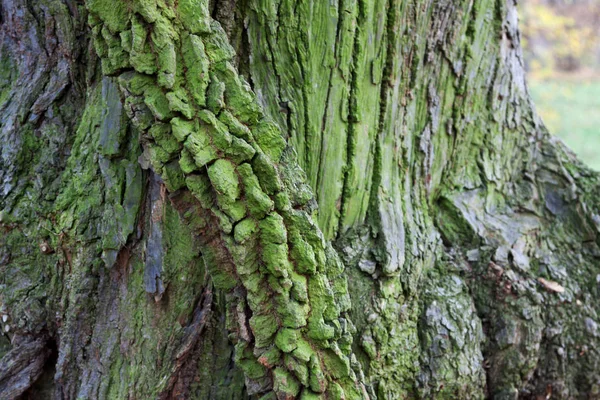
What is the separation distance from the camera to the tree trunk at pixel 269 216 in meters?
1.38

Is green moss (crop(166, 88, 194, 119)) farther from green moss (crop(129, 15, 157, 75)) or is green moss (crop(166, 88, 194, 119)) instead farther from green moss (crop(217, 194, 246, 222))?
green moss (crop(217, 194, 246, 222))

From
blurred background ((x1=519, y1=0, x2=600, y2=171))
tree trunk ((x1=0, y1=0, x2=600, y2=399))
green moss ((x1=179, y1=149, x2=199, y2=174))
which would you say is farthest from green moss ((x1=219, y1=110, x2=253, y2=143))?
blurred background ((x1=519, y1=0, x2=600, y2=171))

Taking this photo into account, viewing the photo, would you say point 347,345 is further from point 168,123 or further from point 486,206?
point 486,206

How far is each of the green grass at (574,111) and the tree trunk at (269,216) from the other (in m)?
6.74

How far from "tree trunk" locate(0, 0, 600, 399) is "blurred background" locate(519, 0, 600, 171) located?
7.13 metres

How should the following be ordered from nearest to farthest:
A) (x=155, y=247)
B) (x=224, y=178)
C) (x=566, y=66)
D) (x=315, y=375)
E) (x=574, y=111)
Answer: (x=224, y=178)
(x=315, y=375)
(x=155, y=247)
(x=574, y=111)
(x=566, y=66)

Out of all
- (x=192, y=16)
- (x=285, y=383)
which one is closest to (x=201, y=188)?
(x=192, y=16)

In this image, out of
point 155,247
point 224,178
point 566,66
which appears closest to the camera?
point 224,178

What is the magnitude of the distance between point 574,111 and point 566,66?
5.24 m

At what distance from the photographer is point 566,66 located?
1566 cm

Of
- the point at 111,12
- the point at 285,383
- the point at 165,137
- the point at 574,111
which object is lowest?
the point at 285,383

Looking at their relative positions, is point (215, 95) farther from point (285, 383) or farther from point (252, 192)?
point (285, 383)

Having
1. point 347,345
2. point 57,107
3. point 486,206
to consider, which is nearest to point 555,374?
point 486,206

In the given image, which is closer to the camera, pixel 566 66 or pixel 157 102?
pixel 157 102
